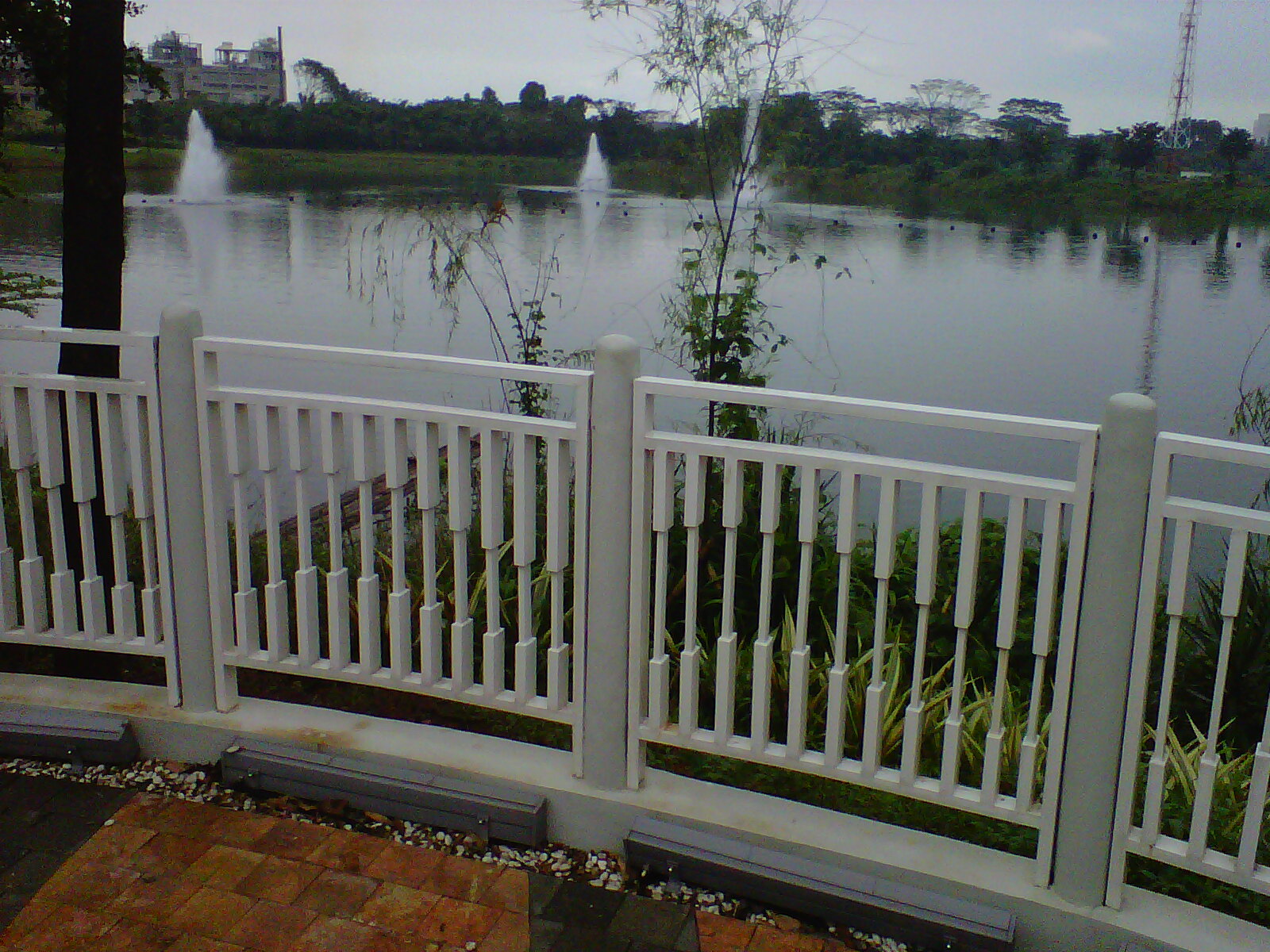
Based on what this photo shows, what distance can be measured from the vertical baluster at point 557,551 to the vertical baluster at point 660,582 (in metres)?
0.20

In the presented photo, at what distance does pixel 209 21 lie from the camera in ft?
18.3

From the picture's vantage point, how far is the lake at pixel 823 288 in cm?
→ 486

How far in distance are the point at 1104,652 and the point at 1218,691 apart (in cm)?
19

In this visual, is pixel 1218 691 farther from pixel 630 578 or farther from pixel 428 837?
pixel 428 837


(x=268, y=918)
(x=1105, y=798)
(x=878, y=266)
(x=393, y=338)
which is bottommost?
(x=268, y=918)

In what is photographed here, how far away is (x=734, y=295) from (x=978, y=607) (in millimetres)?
1446

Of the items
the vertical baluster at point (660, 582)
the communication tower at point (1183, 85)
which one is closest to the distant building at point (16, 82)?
the vertical baluster at point (660, 582)

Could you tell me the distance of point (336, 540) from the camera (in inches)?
103

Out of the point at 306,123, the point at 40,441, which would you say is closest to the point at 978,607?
the point at 40,441

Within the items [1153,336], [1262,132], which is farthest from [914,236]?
[1262,132]

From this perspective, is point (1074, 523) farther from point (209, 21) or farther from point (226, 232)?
point (209, 21)

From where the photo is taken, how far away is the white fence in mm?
1998

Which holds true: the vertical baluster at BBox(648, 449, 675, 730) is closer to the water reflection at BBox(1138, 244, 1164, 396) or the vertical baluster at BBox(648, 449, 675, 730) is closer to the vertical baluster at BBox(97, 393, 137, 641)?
the vertical baluster at BBox(97, 393, 137, 641)

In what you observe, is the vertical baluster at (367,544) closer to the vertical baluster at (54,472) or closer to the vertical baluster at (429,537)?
the vertical baluster at (429,537)
